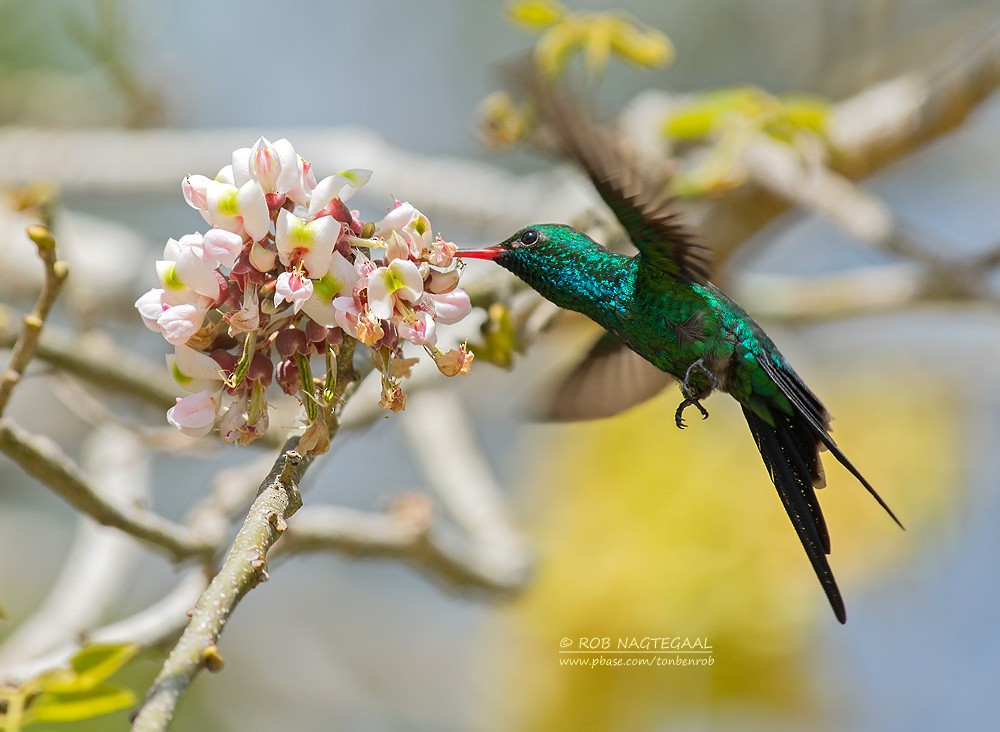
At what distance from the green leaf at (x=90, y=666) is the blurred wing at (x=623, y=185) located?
34.8 inches

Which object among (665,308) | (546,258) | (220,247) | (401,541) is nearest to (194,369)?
(220,247)

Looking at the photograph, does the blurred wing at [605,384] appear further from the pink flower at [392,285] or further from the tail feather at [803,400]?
the pink flower at [392,285]

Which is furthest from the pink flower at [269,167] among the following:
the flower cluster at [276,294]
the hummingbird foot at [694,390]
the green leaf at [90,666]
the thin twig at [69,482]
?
the hummingbird foot at [694,390]

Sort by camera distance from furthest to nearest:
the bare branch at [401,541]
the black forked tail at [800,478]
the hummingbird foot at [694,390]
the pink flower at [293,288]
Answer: the bare branch at [401,541] < the hummingbird foot at [694,390] < the black forked tail at [800,478] < the pink flower at [293,288]

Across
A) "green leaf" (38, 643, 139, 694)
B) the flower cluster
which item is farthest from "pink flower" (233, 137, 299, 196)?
"green leaf" (38, 643, 139, 694)

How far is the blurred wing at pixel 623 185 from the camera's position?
58.5 inches

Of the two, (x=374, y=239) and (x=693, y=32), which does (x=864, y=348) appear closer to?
(x=693, y=32)

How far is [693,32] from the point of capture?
611 centimetres

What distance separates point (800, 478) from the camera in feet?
5.30

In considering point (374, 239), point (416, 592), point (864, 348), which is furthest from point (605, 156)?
→ point (416, 592)

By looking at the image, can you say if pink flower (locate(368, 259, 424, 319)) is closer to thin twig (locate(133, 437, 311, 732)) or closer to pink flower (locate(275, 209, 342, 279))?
pink flower (locate(275, 209, 342, 279))

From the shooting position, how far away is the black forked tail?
58.0 inches

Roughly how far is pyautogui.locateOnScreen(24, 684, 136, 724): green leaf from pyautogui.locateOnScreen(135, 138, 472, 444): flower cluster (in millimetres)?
419

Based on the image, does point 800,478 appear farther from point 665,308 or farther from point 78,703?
point 78,703
